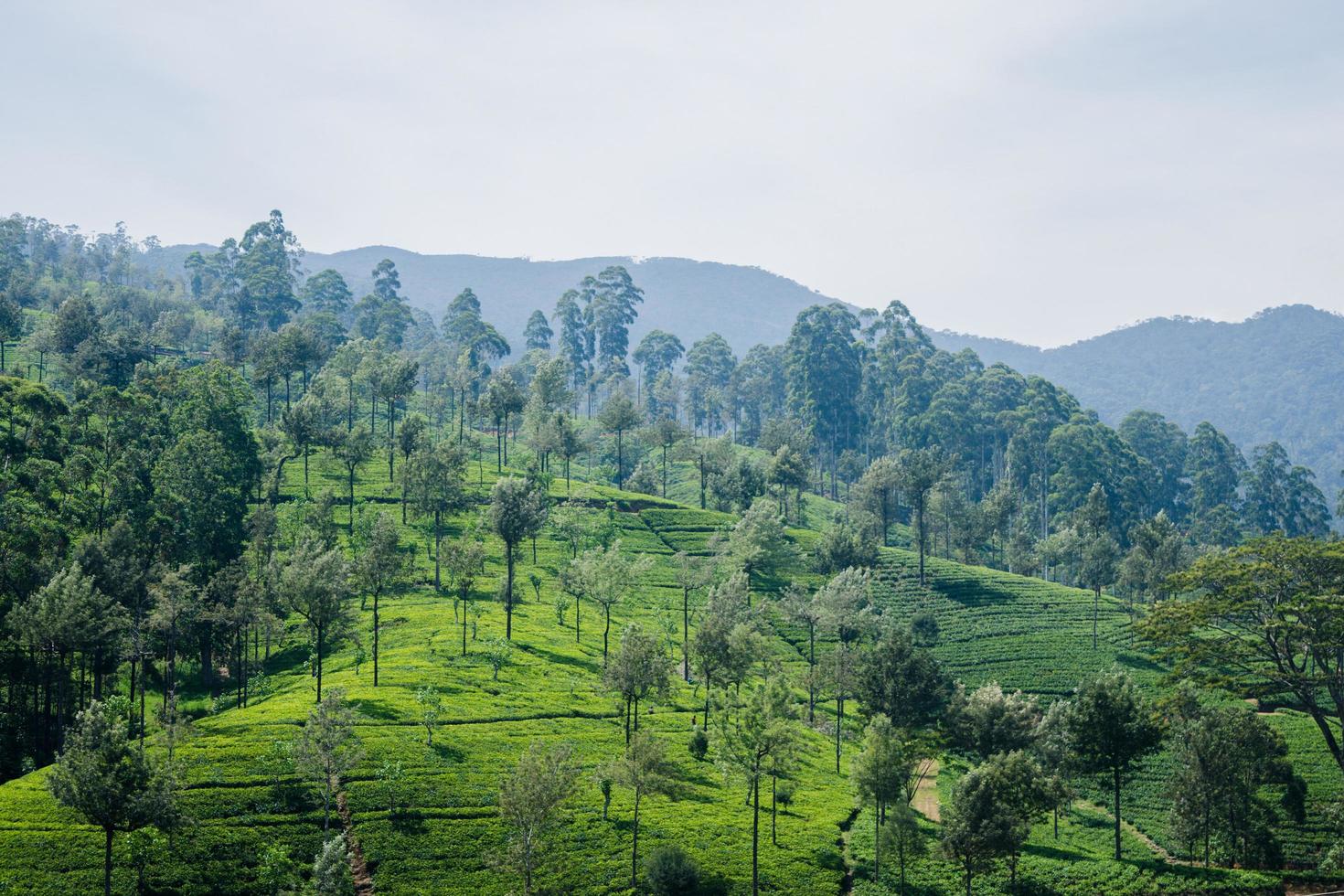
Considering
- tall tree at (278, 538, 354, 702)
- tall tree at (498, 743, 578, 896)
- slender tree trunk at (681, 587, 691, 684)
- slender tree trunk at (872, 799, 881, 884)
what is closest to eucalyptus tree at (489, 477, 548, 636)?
slender tree trunk at (681, 587, 691, 684)

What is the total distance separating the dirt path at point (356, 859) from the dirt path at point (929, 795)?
36374 mm

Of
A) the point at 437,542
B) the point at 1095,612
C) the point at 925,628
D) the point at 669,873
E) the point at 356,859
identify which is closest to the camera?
the point at 669,873

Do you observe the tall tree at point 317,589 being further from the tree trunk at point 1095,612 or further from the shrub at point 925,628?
the tree trunk at point 1095,612

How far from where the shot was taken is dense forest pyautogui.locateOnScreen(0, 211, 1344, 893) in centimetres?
5197

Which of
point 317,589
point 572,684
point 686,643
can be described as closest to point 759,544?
point 686,643

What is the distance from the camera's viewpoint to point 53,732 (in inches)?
2717

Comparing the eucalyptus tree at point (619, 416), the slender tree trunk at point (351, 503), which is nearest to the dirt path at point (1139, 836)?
the slender tree trunk at point (351, 503)

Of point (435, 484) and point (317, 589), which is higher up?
point (435, 484)

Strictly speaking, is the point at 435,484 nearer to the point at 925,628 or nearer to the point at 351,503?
the point at 351,503

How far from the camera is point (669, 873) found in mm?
50156

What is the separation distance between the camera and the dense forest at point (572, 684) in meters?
52.0

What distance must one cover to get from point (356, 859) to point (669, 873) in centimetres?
1677

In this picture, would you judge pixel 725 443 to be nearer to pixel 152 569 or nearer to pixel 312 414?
pixel 312 414

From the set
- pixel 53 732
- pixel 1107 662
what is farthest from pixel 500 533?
pixel 1107 662
